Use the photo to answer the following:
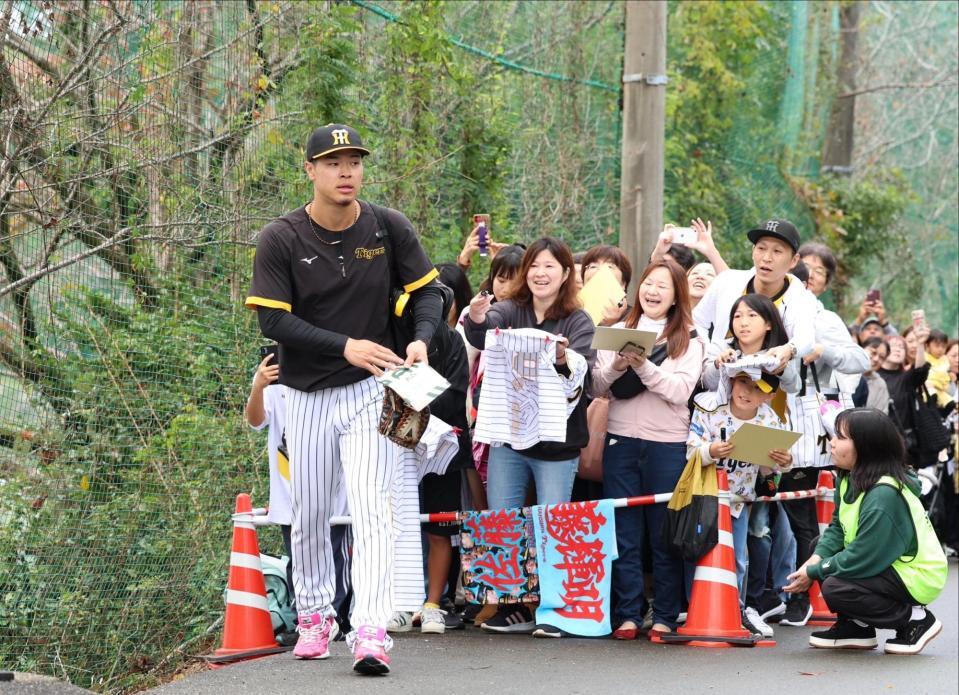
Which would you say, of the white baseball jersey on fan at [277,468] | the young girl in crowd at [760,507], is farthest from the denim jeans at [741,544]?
the white baseball jersey on fan at [277,468]

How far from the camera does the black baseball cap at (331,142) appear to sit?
591cm

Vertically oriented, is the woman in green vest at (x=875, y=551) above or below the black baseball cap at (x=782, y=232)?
below

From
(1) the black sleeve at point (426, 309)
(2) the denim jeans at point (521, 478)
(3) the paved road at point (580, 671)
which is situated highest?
(1) the black sleeve at point (426, 309)

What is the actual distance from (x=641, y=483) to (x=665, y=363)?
2.32 feet

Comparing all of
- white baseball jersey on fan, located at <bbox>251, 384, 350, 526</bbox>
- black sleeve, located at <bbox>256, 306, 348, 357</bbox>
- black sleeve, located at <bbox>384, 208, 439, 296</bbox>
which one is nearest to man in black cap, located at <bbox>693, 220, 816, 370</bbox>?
black sleeve, located at <bbox>384, 208, 439, 296</bbox>

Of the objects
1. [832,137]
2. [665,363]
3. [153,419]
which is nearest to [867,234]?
[832,137]

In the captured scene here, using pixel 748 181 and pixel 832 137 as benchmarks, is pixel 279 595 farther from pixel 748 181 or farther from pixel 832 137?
pixel 832 137

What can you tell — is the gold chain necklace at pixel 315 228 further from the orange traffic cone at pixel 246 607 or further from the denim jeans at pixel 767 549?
the denim jeans at pixel 767 549

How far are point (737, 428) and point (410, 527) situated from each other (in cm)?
193

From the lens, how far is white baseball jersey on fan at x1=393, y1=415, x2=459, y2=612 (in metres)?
7.10

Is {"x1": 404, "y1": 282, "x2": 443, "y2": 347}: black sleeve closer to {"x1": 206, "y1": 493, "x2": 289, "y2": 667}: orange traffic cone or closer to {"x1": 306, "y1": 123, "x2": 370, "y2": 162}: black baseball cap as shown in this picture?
{"x1": 306, "y1": 123, "x2": 370, "y2": 162}: black baseball cap

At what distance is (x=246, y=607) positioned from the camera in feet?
22.8

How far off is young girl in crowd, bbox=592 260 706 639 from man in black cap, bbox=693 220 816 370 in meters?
0.33

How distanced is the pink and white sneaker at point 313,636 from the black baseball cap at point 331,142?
212 centimetres
